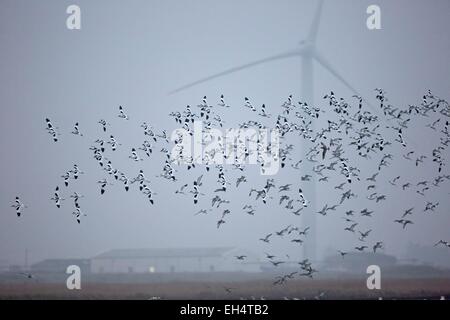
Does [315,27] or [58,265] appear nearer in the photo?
[58,265]

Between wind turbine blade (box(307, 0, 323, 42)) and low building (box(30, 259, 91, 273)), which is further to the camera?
wind turbine blade (box(307, 0, 323, 42))

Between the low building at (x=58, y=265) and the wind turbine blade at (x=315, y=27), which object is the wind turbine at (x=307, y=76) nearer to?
the wind turbine blade at (x=315, y=27)

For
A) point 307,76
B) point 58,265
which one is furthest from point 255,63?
point 58,265

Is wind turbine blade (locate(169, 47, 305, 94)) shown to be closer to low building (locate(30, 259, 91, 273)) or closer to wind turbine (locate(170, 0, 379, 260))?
wind turbine (locate(170, 0, 379, 260))

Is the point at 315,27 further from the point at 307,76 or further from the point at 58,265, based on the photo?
the point at 58,265

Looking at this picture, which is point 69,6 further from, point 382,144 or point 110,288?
point 382,144

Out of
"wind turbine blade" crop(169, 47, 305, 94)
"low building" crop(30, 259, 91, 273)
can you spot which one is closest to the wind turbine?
"wind turbine blade" crop(169, 47, 305, 94)

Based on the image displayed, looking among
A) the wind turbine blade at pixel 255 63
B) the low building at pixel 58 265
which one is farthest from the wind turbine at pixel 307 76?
the low building at pixel 58 265

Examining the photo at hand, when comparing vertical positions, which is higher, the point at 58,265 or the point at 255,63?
the point at 255,63
